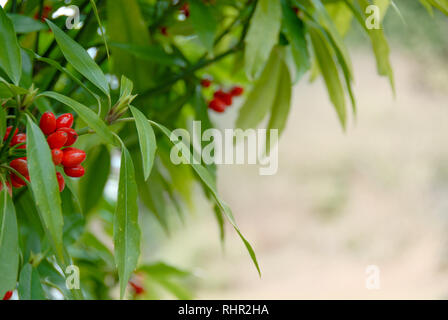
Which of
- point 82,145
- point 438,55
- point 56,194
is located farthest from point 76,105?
point 438,55

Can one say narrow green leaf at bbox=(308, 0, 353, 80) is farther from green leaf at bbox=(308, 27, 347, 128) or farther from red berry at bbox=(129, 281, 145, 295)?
red berry at bbox=(129, 281, 145, 295)

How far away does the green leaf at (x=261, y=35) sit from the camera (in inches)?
21.2

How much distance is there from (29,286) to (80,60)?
0.20 meters

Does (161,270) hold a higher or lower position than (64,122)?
lower

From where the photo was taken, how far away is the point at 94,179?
0.72 m

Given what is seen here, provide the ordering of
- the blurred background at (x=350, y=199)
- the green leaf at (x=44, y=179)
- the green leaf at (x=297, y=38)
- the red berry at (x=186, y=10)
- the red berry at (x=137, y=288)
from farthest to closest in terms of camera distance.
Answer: the blurred background at (x=350, y=199) → the red berry at (x=137, y=288) → the red berry at (x=186, y=10) → the green leaf at (x=297, y=38) → the green leaf at (x=44, y=179)

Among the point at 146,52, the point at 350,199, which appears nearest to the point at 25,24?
the point at 146,52

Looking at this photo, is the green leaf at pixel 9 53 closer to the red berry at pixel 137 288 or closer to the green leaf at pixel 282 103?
the green leaf at pixel 282 103

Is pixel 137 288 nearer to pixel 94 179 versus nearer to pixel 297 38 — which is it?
pixel 94 179

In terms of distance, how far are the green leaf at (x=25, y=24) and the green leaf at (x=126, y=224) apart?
0.81 ft

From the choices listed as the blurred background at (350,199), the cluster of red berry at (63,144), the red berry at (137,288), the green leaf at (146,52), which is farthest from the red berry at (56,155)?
the blurred background at (350,199)

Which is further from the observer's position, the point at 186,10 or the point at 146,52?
the point at 186,10

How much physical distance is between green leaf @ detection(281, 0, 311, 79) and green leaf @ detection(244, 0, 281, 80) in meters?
0.03
